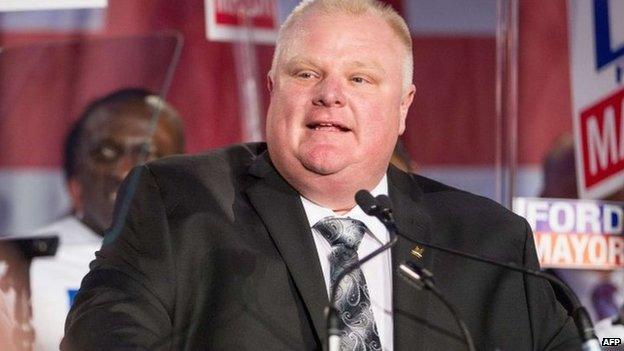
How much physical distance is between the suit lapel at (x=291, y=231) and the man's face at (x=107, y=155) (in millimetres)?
691

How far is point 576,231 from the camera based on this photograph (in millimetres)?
3357

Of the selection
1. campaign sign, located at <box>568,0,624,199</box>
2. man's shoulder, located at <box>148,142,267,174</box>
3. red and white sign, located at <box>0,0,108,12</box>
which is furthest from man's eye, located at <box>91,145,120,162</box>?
campaign sign, located at <box>568,0,624,199</box>

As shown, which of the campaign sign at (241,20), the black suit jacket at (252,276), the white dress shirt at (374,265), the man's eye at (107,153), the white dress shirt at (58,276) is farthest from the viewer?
the campaign sign at (241,20)

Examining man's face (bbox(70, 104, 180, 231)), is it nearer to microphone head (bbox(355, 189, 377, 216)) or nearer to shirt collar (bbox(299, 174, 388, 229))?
shirt collar (bbox(299, 174, 388, 229))

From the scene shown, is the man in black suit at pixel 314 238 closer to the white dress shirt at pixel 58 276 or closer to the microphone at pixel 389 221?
the microphone at pixel 389 221

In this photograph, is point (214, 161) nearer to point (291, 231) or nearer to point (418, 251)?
point (291, 231)

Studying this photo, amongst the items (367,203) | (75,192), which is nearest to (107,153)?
(75,192)

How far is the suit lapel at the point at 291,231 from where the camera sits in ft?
6.37

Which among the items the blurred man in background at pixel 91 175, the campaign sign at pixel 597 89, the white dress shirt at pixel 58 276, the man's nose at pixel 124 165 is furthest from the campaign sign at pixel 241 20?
the campaign sign at pixel 597 89

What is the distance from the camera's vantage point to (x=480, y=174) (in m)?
3.30

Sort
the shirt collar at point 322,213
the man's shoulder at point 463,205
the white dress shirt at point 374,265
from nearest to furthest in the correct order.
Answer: the white dress shirt at point 374,265, the shirt collar at point 322,213, the man's shoulder at point 463,205

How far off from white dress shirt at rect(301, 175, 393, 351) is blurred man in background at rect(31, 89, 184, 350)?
80 centimetres

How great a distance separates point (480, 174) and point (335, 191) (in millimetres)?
1262

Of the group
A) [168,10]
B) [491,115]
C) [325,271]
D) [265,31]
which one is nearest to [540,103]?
[491,115]
